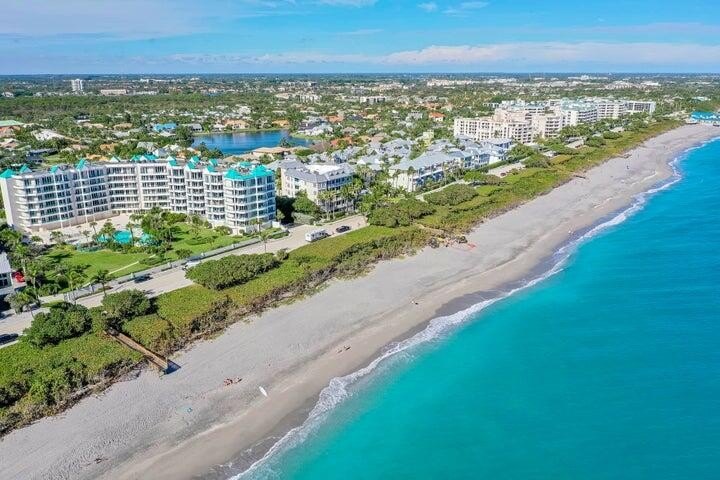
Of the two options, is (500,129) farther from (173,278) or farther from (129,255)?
(173,278)

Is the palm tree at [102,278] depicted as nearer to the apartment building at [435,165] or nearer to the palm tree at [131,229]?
the palm tree at [131,229]

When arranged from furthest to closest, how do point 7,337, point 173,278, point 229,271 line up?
point 173,278, point 229,271, point 7,337

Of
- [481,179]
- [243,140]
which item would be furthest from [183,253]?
[243,140]

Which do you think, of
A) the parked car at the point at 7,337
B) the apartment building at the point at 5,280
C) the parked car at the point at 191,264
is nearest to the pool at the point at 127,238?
the parked car at the point at 191,264

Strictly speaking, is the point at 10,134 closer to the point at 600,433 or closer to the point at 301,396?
the point at 301,396

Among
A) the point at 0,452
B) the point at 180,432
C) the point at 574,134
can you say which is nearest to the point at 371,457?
the point at 180,432

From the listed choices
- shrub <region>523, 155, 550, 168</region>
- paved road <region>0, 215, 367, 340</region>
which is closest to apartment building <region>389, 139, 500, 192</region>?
shrub <region>523, 155, 550, 168</region>

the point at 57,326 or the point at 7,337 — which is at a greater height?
the point at 57,326

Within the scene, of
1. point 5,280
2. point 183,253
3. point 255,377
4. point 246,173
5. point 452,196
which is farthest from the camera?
point 452,196
